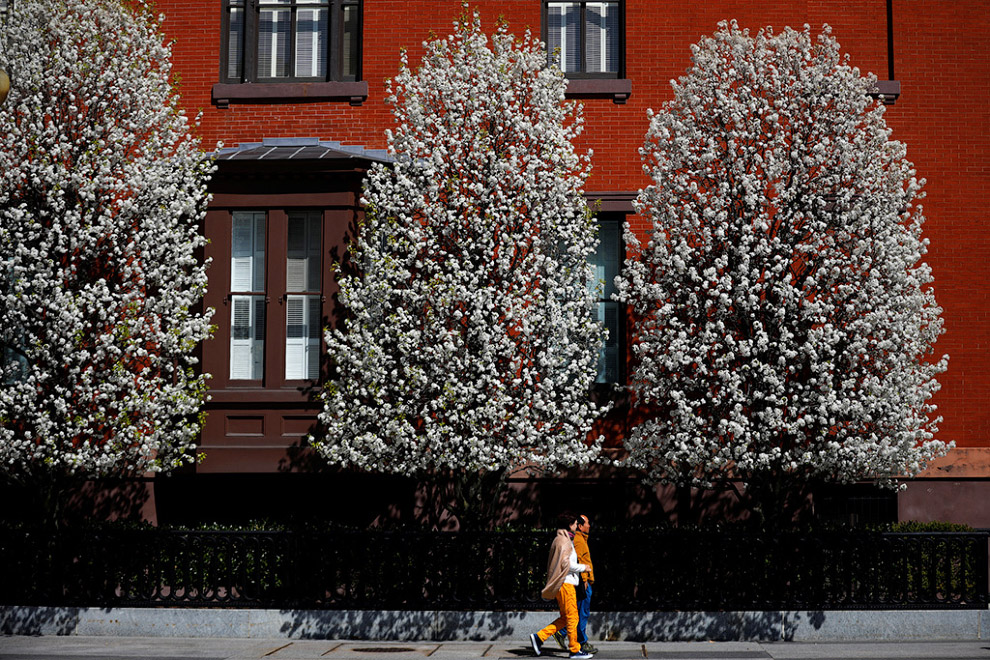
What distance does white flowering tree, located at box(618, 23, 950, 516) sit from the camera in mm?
12891

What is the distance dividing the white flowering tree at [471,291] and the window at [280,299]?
4.10ft

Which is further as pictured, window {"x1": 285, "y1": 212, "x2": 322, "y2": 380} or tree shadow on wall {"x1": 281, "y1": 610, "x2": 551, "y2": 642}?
window {"x1": 285, "y1": 212, "x2": 322, "y2": 380}

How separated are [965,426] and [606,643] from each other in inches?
A: 270

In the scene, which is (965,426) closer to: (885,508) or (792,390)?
(885,508)

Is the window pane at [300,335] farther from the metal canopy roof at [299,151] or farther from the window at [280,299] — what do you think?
the metal canopy roof at [299,151]

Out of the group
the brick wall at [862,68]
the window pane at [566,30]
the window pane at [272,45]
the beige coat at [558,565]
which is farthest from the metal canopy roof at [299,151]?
the beige coat at [558,565]

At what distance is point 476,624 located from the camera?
42.2 ft

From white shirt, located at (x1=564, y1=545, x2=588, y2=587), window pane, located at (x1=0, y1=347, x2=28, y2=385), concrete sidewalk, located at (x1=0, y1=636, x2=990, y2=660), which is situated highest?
Answer: window pane, located at (x1=0, y1=347, x2=28, y2=385)

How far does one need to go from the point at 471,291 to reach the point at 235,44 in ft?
22.1

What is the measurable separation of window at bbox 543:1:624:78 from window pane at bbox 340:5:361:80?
10.2 feet

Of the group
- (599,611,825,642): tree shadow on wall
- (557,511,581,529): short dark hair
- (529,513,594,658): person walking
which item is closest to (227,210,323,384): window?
(557,511,581,529): short dark hair

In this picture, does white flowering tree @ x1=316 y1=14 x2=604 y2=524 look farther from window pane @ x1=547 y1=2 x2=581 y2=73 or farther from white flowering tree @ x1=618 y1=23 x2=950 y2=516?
window pane @ x1=547 y1=2 x2=581 y2=73

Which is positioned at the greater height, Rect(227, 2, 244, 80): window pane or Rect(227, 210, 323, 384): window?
Rect(227, 2, 244, 80): window pane

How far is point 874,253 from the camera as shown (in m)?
13.3
